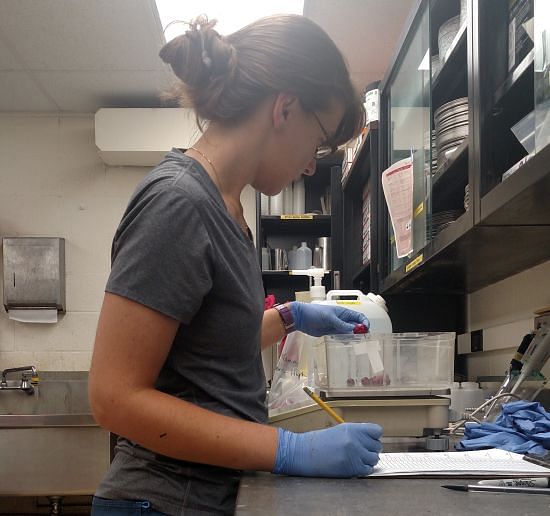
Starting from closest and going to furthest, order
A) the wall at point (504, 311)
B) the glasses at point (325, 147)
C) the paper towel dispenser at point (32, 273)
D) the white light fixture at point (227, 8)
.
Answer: the glasses at point (325, 147) < the wall at point (504, 311) < the white light fixture at point (227, 8) < the paper towel dispenser at point (32, 273)

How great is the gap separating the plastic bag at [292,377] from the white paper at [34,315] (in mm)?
2204

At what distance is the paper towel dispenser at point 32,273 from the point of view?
3773 mm

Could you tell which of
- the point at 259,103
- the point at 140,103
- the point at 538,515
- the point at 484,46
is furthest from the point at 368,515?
the point at 140,103

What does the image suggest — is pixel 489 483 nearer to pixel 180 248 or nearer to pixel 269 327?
pixel 180 248

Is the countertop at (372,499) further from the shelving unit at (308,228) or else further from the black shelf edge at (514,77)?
the shelving unit at (308,228)

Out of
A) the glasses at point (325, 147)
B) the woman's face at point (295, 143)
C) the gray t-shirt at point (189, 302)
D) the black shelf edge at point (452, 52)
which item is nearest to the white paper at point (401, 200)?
the black shelf edge at point (452, 52)

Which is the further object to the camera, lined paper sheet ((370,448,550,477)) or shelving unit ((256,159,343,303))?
shelving unit ((256,159,343,303))

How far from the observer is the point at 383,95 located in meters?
2.53

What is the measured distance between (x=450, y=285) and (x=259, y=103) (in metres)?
1.48

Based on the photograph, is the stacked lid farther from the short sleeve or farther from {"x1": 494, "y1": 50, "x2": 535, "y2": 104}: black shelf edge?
the short sleeve

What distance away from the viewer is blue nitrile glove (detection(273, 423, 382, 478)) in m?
0.87

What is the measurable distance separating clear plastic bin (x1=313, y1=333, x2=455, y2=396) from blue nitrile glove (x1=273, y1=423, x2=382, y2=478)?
1.28 feet

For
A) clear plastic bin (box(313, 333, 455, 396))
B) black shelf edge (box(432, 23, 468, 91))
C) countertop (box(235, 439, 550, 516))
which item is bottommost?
countertop (box(235, 439, 550, 516))

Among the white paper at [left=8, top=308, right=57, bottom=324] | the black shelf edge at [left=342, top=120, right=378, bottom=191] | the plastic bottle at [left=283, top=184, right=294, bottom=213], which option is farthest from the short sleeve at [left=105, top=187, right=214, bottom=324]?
the white paper at [left=8, top=308, right=57, bottom=324]
